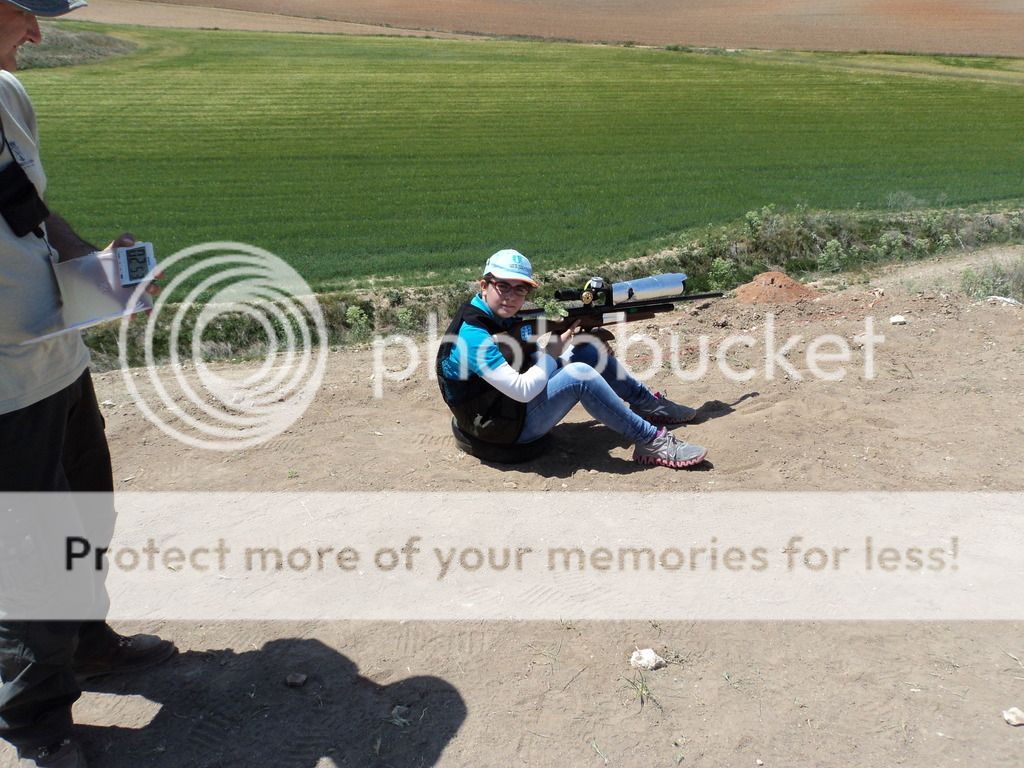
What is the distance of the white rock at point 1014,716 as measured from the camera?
131 inches

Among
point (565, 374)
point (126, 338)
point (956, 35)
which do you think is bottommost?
point (126, 338)

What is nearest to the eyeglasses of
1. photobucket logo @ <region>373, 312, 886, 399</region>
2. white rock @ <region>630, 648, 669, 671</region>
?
photobucket logo @ <region>373, 312, 886, 399</region>

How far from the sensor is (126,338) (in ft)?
32.8

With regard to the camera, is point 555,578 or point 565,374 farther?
point 565,374

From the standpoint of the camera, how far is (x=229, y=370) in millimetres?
7562

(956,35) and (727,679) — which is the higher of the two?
(956,35)

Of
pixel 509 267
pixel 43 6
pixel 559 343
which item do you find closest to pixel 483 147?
pixel 559 343

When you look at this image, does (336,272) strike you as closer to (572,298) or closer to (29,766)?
(572,298)

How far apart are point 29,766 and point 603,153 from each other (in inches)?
773

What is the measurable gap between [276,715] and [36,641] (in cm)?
91

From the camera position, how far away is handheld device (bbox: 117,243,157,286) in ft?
10.0

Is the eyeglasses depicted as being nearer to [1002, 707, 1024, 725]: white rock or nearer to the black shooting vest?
the black shooting vest

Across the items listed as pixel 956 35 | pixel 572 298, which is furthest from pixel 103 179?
pixel 956 35

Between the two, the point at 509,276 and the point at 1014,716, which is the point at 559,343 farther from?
the point at 1014,716
